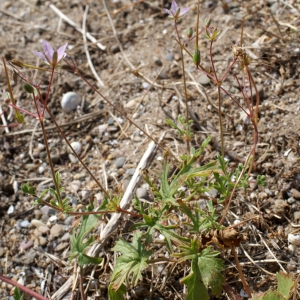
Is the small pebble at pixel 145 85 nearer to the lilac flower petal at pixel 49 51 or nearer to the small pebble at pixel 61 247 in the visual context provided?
the small pebble at pixel 61 247

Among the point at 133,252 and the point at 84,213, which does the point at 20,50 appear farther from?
A: the point at 133,252

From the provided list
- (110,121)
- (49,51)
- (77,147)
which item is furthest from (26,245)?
(49,51)

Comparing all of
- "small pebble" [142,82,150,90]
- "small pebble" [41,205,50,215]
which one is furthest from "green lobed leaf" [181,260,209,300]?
"small pebble" [142,82,150,90]

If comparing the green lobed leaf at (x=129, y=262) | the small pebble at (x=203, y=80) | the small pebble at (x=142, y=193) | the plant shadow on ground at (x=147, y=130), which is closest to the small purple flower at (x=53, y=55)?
the plant shadow on ground at (x=147, y=130)

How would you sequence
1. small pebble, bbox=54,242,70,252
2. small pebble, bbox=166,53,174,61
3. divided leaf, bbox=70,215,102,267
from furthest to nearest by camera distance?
small pebble, bbox=166,53,174,61 → small pebble, bbox=54,242,70,252 → divided leaf, bbox=70,215,102,267

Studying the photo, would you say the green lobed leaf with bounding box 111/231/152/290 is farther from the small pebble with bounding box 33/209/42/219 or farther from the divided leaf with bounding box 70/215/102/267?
the small pebble with bounding box 33/209/42/219

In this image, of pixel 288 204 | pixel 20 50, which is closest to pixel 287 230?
pixel 288 204
